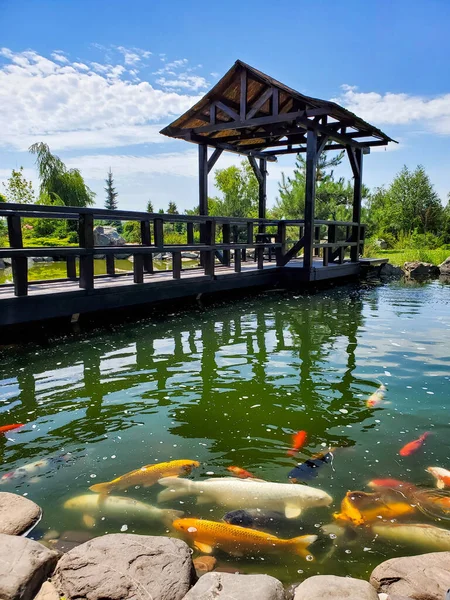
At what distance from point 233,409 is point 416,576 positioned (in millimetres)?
2410

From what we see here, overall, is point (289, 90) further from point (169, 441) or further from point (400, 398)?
point (169, 441)

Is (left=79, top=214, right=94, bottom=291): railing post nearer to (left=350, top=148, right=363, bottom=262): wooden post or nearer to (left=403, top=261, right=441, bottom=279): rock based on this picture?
(left=350, top=148, right=363, bottom=262): wooden post

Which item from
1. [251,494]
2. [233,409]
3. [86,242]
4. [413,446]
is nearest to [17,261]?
[86,242]

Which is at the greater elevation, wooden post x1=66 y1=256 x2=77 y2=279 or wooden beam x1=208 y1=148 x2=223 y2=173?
wooden beam x1=208 y1=148 x2=223 y2=173

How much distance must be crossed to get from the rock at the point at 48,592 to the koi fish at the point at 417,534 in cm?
171

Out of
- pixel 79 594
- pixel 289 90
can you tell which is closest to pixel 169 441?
pixel 79 594

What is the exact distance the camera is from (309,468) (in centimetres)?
325

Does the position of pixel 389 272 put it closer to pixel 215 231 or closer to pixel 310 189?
pixel 310 189

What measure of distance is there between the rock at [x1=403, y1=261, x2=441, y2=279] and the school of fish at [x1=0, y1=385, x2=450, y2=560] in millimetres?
14972

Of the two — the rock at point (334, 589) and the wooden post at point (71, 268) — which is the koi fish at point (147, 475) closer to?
the rock at point (334, 589)

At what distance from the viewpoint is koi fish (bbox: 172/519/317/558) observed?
2.46m

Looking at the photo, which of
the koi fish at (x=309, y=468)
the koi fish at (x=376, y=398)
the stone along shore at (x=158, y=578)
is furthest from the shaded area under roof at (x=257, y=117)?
the stone along shore at (x=158, y=578)

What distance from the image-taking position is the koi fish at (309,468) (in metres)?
3.14

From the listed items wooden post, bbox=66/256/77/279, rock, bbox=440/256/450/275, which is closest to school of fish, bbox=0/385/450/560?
wooden post, bbox=66/256/77/279
